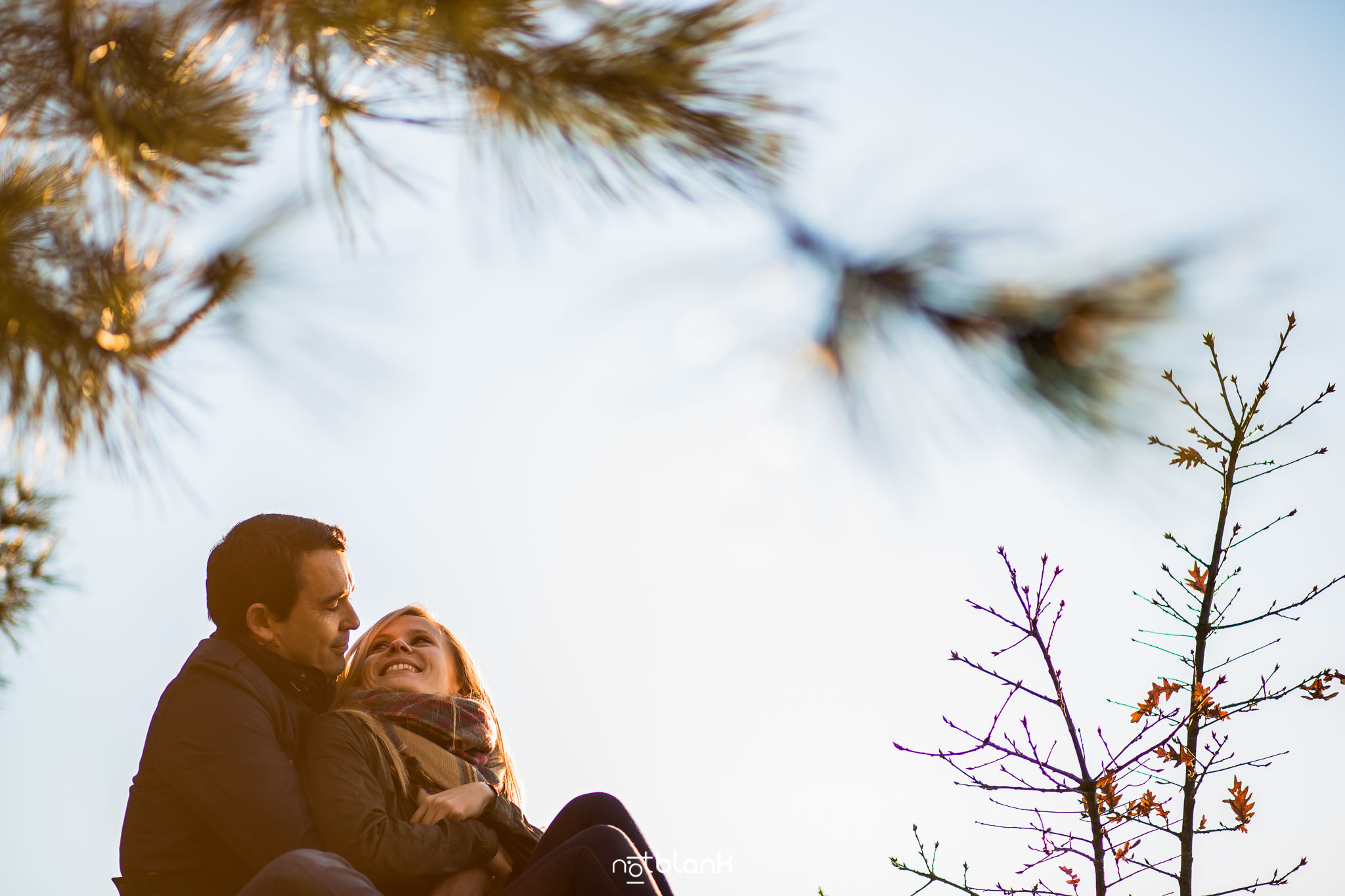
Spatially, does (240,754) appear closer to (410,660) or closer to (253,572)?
(253,572)

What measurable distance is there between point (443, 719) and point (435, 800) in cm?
23

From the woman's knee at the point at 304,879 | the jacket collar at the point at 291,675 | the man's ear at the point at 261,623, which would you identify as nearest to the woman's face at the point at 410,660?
the jacket collar at the point at 291,675

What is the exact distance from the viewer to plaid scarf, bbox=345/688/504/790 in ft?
5.45

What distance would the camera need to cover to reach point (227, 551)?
155 centimetres

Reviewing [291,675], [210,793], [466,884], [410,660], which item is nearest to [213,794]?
[210,793]

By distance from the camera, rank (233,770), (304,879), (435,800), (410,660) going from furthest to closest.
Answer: (410,660) < (435,800) < (233,770) < (304,879)

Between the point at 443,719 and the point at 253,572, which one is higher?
the point at 253,572

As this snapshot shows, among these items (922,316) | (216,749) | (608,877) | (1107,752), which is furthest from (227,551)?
(1107,752)

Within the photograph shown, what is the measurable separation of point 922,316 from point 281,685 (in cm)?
105

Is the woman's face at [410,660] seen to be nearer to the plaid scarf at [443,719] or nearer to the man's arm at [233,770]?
the plaid scarf at [443,719]

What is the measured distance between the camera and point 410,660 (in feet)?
6.10

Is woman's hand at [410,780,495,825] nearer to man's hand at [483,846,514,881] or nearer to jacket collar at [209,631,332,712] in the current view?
man's hand at [483,846,514,881]

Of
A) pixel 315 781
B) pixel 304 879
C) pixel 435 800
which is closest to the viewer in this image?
pixel 304 879

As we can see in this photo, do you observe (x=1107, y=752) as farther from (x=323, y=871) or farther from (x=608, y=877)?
(x=323, y=871)
